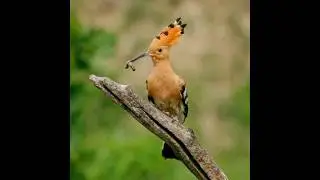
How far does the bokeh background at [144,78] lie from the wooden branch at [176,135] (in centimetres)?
12

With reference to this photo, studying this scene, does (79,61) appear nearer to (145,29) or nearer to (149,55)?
(145,29)

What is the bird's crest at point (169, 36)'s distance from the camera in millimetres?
2473

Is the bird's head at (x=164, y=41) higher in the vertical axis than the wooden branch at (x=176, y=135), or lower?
higher

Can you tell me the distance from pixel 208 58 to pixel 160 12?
8.8 inches

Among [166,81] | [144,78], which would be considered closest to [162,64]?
[166,81]

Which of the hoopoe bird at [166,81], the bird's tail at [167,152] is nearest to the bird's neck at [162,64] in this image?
the hoopoe bird at [166,81]

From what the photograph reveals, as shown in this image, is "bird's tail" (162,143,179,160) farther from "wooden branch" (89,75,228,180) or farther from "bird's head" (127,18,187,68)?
"bird's head" (127,18,187,68)

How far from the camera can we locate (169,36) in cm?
248

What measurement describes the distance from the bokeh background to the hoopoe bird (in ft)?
0.21

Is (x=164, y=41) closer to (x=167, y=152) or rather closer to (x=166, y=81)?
(x=166, y=81)

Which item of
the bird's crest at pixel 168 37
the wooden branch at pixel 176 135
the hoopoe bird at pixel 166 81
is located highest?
the bird's crest at pixel 168 37

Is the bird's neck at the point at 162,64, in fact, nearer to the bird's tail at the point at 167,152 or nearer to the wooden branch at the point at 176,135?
the wooden branch at the point at 176,135

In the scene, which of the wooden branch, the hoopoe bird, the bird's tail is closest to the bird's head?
the hoopoe bird

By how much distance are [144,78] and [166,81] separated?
129 millimetres
